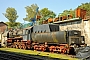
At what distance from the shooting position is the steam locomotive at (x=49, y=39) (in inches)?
592

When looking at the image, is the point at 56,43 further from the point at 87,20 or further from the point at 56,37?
the point at 87,20

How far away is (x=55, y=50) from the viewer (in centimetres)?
1628

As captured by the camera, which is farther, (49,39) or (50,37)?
(49,39)

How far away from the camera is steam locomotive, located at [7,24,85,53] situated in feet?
49.3

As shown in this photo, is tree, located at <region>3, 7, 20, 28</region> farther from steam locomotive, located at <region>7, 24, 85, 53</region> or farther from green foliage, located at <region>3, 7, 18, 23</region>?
steam locomotive, located at <region>7, 24, 85, 53</region>

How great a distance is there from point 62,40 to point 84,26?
13.9 feet

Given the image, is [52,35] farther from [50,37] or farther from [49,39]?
[49,39]

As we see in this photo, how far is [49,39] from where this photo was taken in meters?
17.0

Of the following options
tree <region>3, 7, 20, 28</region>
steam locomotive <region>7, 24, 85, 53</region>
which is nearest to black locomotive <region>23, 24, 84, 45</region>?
steam locomotive <region>7, 24, 85, 53</region>

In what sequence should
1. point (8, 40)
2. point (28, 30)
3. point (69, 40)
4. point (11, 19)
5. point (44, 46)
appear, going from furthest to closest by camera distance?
point (11, 19), point (8, 40), point (28, 30), point (44, 46), point (69, 40)

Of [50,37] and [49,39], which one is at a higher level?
[50,37]

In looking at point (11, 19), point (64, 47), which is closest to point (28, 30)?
point (64, 47)

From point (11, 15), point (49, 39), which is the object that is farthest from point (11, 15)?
point (49, 39)

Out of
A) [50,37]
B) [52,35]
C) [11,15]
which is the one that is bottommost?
[50,37]
